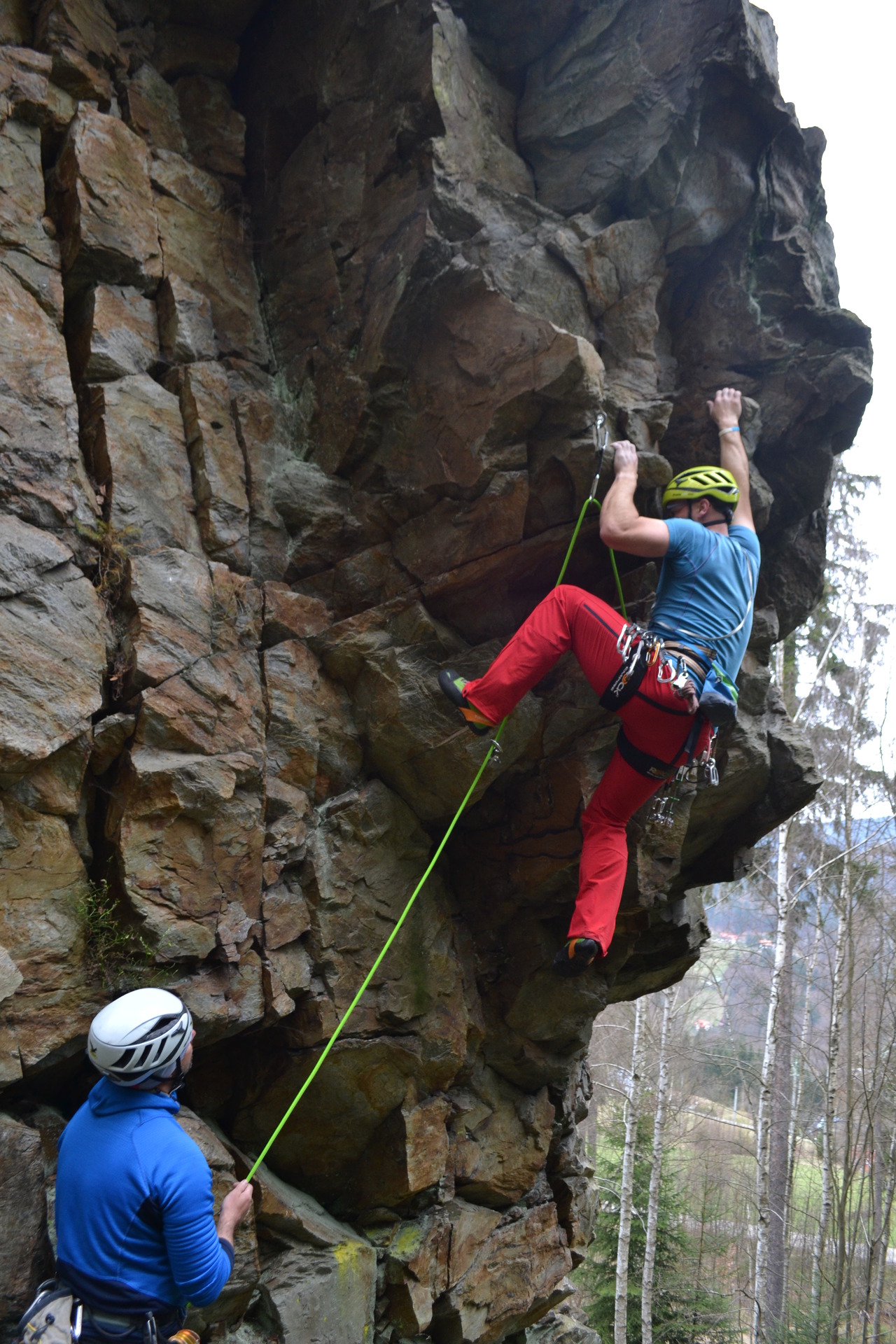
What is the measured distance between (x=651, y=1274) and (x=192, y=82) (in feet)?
46.7

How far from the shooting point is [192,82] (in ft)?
19.2

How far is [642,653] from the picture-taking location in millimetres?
4398

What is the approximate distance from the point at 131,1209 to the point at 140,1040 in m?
0.53

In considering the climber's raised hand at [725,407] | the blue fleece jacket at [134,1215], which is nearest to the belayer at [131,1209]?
the blue fleece jacket at [134,1215]

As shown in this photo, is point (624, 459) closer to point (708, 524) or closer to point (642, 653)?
point (708, 524)

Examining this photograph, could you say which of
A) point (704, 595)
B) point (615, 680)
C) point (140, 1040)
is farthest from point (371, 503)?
point (140, 1040)

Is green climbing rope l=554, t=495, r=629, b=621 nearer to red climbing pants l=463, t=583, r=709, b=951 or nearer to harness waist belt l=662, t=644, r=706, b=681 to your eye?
red climbing pants l=463, t=583, r=709, b=951

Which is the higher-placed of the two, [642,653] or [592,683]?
[642,653]

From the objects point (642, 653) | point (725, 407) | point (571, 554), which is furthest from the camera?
point (725, 407)

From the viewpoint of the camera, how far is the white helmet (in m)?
3.01

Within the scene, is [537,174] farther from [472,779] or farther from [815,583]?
[472,779]

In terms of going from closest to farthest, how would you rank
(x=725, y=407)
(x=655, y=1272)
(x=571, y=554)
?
1. (x=571, y=554)
2. (x=725, y=407)
3. (x=655, y=1272)

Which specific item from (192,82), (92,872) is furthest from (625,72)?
(92,872)

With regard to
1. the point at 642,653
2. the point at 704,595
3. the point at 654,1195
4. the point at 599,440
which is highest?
the point at 599,440
